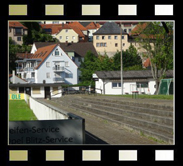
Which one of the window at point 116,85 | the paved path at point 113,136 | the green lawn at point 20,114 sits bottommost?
the green lawn at point 20,114

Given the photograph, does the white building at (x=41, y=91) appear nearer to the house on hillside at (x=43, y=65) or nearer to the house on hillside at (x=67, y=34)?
the house on hillside at (x=43, y=65)

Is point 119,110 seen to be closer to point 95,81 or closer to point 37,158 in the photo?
point 37,158

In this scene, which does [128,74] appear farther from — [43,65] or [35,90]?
[43,65]

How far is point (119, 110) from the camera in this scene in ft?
53.7

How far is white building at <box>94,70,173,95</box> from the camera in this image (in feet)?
153

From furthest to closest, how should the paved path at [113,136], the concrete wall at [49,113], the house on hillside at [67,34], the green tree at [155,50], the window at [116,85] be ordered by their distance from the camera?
Answer: the window at [116,85]
the green tree at [155,50]
the house on hillside at [67,34]
the paved path at [113,136]
the concrete wall at [49,113]

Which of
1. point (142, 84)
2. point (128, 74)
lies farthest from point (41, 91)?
point (142, 84)

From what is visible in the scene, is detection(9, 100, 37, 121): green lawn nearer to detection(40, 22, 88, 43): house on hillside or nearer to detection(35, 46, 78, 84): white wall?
detection(35, 46, 78, 84): white wall

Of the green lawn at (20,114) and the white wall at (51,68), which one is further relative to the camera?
the white wall at (51,68)

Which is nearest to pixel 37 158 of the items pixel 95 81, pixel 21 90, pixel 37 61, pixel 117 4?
pixel 117 4

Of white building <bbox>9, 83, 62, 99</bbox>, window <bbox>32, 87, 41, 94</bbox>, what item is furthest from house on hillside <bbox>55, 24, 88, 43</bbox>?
window <bbox>32, 87, 41, 94</bbox>

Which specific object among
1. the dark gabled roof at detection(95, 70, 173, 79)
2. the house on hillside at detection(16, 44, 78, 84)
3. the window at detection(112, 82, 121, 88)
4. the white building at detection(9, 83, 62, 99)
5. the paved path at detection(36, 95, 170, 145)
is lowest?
the white building at detection(9, 83, 62, 99)

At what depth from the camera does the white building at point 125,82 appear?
46.6 metres

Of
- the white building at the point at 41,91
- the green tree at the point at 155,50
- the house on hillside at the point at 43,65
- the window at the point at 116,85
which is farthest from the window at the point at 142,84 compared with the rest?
the white building at the point at 41,91
